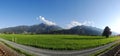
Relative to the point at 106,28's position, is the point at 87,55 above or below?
below

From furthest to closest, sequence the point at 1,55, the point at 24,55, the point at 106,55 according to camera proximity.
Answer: the point at 106,55 → the point at 24,55 → the point at 1,55

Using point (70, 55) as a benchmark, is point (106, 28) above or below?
above

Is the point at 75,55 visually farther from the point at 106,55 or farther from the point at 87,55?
the point at 106,55

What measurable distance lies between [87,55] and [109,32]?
379 ft

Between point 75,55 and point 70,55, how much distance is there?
100 centimetres

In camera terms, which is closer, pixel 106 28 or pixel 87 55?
pixel 87 55

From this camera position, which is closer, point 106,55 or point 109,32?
point 106,55

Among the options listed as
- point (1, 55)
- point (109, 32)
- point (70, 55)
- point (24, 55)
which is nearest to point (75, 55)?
point (70, 55)

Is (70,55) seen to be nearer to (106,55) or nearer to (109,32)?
(106,55)

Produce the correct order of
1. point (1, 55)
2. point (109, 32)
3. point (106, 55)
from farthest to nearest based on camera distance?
point (109, 32), point (106, 55), point (1, 55)

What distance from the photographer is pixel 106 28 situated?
521 ft

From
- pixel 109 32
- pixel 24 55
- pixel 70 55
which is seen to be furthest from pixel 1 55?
pixel 109 32

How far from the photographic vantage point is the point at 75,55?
44750 millimetres

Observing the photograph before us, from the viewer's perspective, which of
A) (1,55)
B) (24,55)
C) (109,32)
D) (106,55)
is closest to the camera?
(1,55)
